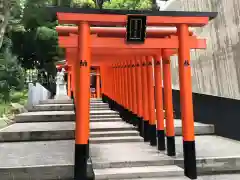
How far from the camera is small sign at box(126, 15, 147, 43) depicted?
5.76 meters

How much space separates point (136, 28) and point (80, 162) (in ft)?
8.74

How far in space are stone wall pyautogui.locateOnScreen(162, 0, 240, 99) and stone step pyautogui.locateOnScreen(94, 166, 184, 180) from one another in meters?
3.48

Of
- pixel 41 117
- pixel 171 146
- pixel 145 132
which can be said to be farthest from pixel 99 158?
pixel 41 117

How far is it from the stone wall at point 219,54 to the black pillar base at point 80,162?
480 cm

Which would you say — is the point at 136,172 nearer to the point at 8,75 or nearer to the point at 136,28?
the point at 136,28

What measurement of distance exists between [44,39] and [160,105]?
16967mm

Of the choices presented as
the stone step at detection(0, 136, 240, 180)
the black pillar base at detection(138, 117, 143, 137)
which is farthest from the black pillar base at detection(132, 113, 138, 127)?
the stone step at detection(0, 136, 240, 180)

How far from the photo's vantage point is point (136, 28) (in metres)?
5.79

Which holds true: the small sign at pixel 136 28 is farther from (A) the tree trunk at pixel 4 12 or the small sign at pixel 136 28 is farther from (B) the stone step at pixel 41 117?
(B) the stone step at pixel 41 117

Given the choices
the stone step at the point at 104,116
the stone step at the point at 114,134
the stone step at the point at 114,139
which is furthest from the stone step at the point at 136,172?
the stone step at the point at 104,116

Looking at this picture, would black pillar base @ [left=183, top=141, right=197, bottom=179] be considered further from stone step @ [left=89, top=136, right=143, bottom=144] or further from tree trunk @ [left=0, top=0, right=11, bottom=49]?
tree trunk @ [left=0, top=0, right=11, bottom=49]

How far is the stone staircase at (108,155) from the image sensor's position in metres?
5.77

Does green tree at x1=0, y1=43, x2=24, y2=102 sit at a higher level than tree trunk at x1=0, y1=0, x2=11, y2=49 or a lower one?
lower

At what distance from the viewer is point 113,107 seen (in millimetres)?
15922
